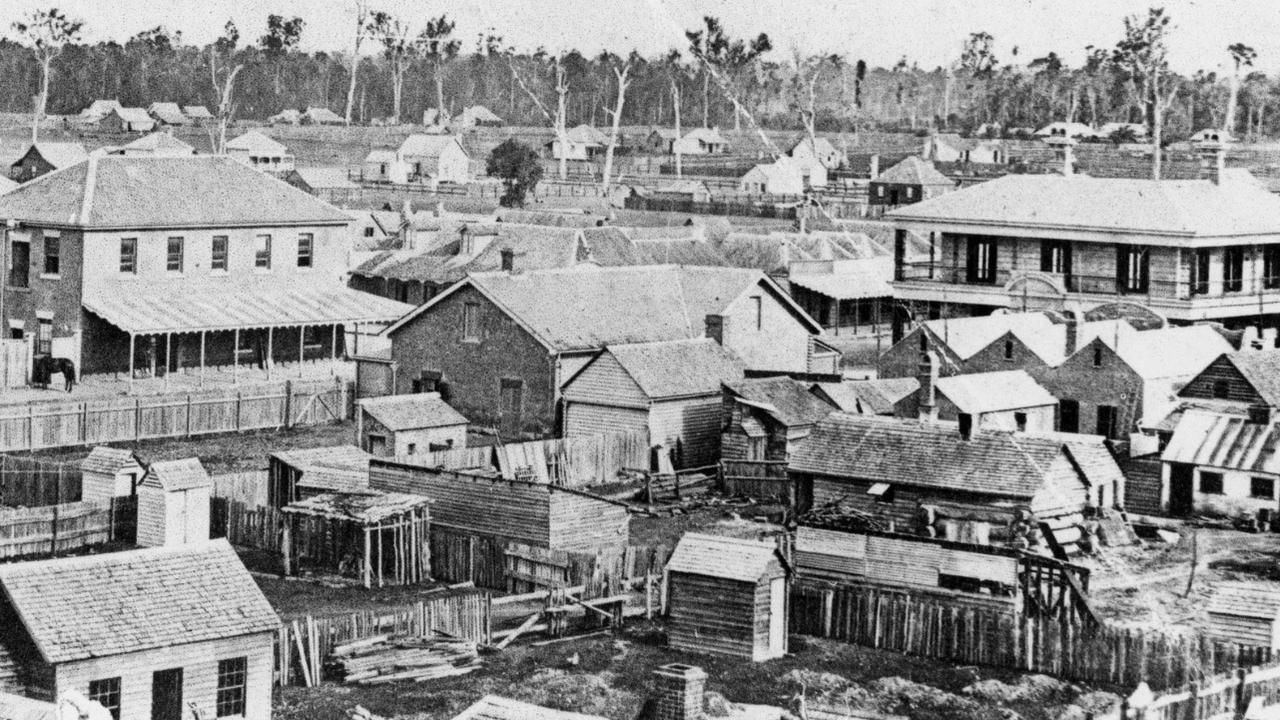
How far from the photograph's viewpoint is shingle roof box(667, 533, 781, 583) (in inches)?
1352

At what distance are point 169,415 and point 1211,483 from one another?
84.3 ft

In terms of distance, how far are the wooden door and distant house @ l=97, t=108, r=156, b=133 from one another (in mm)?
140835

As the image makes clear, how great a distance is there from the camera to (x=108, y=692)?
27.5 meters

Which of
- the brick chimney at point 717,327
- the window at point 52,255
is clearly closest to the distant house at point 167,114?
the window at point 52,255

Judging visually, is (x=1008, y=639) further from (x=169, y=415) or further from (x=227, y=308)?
(x=227, y=308)

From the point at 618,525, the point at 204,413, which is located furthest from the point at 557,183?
the point at 618,525

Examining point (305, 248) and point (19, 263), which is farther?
point (305, 248)

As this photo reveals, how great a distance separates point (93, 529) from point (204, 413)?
13.9m

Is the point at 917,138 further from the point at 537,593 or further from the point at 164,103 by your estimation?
the point at 537,593

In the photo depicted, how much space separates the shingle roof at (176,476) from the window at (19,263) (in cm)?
2485

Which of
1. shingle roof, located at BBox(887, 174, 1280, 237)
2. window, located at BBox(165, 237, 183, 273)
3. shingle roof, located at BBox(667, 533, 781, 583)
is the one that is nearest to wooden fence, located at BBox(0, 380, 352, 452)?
window, located at BBox(165, 237, 183, 273)

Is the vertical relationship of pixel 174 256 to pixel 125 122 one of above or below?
below

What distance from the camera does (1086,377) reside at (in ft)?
175

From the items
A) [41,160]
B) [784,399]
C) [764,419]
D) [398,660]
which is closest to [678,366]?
[784,399]
